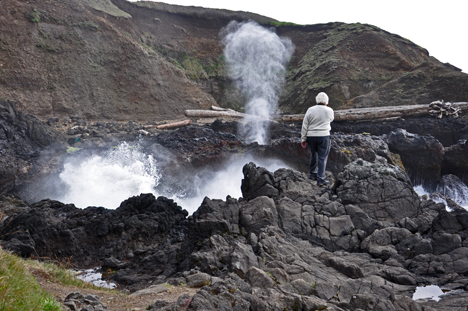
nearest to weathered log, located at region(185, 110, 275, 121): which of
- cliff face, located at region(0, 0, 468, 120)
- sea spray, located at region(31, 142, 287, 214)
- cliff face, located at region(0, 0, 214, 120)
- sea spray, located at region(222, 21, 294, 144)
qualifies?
cliff face, located at region(0, 0, 468, 120)

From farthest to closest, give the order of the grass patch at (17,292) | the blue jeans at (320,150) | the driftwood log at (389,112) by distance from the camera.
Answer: the driftwood log at (389,112)
the blue jeans at (320,150)
the grass patch at (17,292)

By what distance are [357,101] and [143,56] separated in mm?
15699

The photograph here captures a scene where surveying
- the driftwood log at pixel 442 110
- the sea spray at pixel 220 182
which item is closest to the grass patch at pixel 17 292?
the sea spray at pixel 220 182

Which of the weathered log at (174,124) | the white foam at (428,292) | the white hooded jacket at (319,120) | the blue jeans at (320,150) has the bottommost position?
the white foam at (428,292)

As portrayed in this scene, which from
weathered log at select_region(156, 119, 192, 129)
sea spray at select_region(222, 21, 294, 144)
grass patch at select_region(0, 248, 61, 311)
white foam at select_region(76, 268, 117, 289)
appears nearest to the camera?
grass patch at select_region(0, 248, 61, 311)

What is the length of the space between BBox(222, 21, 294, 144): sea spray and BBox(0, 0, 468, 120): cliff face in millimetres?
851

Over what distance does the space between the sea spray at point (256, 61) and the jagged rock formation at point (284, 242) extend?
2052cm

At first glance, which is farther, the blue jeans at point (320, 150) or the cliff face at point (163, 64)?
the cliff face at point (163, 64)

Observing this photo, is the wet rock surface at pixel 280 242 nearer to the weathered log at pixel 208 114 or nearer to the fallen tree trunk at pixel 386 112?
the fallen tree trunk at pixel 386 112

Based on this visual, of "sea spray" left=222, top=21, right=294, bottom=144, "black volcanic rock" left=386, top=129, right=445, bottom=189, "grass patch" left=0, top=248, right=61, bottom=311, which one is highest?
"sea spray" left=222, top=21, right=294, bottom=144

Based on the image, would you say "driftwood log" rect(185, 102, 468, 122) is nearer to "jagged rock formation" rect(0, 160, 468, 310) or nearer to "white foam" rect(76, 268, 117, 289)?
"jagged rock formation" rect(0, 160, 468, 310)

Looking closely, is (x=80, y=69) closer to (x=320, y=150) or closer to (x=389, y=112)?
(x=389, y=112)

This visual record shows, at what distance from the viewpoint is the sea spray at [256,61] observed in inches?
1162

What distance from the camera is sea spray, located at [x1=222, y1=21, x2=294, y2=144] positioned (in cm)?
2952
